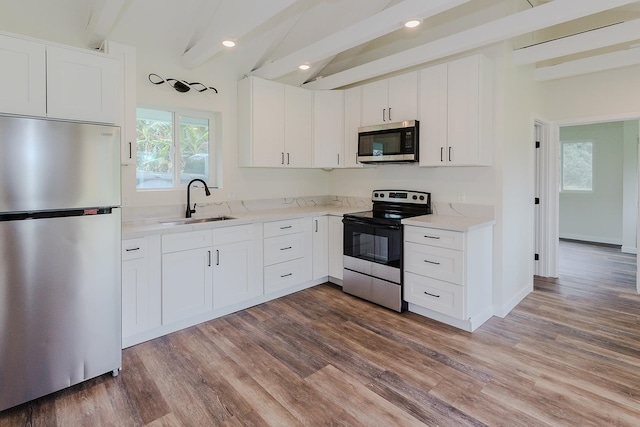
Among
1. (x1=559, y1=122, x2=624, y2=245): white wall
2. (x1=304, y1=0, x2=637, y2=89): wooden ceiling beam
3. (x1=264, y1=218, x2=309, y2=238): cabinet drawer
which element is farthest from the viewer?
(x1=559, y1=122, x2=624, y2=245): white wall

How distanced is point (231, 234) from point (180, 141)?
3.98 ft

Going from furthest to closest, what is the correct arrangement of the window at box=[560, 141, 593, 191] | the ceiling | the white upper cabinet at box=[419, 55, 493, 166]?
the window at box=[560, 141, 593, 191] → the white upper cabinet at box=[419, 55, 493, 166] → the ceiling

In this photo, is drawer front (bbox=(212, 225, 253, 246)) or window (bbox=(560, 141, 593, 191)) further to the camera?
window (bbox=(560, 141, 593, 191))


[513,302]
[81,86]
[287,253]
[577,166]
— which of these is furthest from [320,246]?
[577,166]

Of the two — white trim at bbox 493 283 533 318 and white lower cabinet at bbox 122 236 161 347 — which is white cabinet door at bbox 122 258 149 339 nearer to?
white lower cabinet at bbox 122 236 161 347

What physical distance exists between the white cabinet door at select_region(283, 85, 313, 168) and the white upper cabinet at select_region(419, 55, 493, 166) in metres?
1.39

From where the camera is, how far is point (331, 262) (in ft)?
13.9

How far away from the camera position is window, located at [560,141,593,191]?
6.87 metres

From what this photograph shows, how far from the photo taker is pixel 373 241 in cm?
365

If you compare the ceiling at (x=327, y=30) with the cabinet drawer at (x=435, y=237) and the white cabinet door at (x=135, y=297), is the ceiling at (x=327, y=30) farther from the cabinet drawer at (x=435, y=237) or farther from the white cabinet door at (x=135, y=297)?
the white cabinet door at (x=135, y=297)

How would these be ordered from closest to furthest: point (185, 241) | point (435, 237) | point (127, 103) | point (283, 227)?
point (127, 103) < point (185, 241) < point (435, 237) < point (283, 227)

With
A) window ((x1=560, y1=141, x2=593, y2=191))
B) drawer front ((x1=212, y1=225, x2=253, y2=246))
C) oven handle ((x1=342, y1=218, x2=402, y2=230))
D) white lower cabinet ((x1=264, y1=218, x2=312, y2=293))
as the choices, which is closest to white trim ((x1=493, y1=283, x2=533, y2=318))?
oven handle ((x1=342, y1=218, x2=402, y2=230))

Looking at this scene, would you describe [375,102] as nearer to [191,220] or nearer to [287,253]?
[287,253]

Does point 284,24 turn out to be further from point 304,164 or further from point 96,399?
point 96,399
